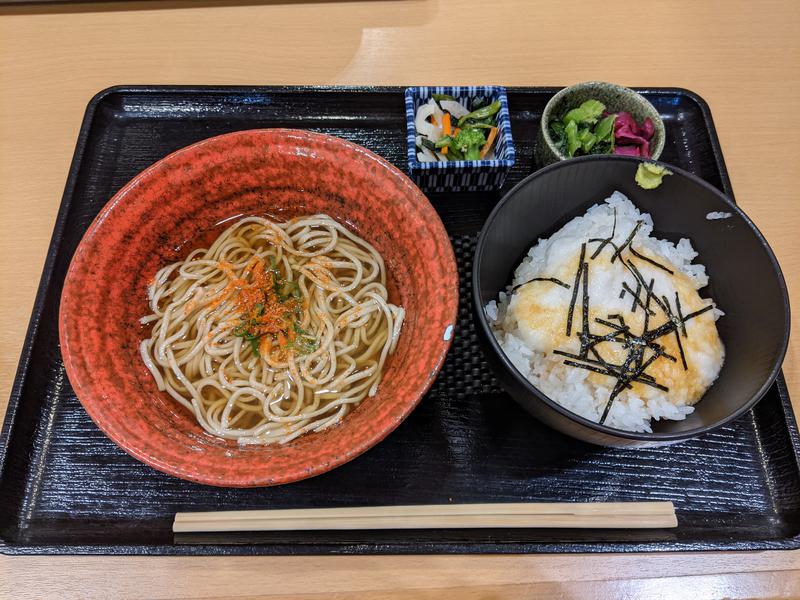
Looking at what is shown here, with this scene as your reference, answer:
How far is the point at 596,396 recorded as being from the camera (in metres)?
1.48

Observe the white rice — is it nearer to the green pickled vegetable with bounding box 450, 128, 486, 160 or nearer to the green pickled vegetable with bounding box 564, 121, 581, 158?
the green pickled vegetable with bounding box 564, 121, 581, 158

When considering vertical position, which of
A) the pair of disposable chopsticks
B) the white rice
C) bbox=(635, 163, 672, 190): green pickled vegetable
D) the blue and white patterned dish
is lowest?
the pair of disposable chopsticks

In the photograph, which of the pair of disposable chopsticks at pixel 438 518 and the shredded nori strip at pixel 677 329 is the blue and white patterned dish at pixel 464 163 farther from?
the pair of disposable chopsticks at pixel 438 518

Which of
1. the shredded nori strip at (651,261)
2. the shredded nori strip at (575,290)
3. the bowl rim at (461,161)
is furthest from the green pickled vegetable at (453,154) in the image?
the shredded nori strip at (651,261)

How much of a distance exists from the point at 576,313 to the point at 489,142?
2.51 feet

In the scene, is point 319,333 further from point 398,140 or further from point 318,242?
point 398,140

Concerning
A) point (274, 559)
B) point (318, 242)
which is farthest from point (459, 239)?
point (274, 559)

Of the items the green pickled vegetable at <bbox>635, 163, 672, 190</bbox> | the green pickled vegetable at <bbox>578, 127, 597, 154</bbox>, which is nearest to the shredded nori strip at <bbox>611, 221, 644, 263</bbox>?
the green pickled vegetable at <bbox>635, 163, 672, 190</bbox>

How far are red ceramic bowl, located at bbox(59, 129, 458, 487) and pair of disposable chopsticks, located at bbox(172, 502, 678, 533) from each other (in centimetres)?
20

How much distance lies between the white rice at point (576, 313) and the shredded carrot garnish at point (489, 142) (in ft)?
1.49

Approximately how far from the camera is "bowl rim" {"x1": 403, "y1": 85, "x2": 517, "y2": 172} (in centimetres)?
178

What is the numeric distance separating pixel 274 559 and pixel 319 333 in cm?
67

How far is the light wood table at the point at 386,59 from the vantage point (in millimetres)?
2057

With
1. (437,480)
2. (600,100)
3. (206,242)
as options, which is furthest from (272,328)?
(600,100)
